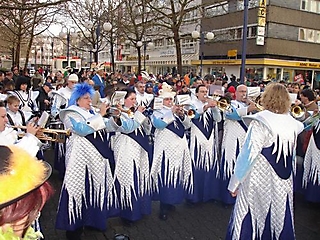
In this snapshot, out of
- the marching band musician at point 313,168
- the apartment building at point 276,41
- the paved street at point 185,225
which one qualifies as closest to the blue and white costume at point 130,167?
the paved street at point 185,225

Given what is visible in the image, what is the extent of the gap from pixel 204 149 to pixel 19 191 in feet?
15.4

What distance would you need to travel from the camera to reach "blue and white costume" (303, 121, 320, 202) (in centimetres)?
621

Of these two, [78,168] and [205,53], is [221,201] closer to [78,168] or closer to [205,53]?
[78,168]

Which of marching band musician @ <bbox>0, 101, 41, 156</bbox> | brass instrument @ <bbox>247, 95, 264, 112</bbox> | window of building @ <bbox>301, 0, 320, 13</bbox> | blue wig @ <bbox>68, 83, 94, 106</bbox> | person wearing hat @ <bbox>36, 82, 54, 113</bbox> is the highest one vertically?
window of building @ <bbox>301, 0, 320, 13</bbox>

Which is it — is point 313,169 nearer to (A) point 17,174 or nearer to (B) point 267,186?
(B) point 267,186

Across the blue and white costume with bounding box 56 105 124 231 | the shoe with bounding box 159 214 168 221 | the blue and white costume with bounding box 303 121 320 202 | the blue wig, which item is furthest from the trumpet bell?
the blue and white costume with bounding box 303 121 320 202

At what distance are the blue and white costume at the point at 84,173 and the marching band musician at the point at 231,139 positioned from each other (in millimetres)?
2030

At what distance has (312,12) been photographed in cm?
3859

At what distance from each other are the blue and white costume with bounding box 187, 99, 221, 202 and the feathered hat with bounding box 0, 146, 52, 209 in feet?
14.1

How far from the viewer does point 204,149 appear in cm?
604

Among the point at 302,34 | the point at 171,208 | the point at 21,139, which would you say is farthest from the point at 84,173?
the point at 302,34

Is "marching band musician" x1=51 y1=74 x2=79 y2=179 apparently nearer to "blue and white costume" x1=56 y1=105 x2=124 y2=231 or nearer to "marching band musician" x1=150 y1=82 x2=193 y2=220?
"marching band musician" x1=150 y1=82 x2=193 y2=220

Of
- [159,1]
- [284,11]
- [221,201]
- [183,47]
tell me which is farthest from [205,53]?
[221,201]

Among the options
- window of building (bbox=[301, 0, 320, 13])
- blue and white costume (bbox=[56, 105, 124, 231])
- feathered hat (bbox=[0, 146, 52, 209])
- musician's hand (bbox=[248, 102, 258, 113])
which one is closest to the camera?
feathered hat (bbox=[0, 146, 52, 209])
